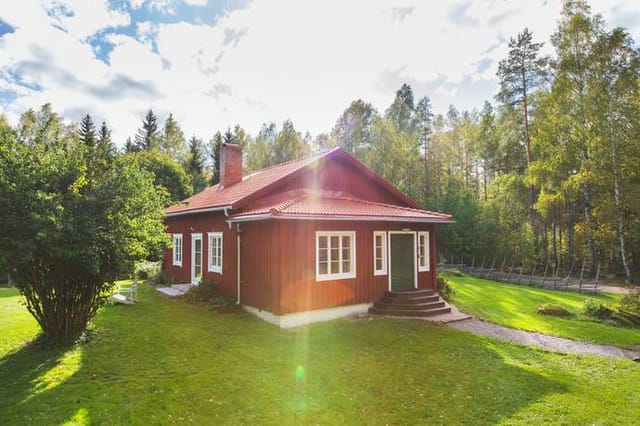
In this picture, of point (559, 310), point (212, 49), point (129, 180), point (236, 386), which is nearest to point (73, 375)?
point (236, 386)

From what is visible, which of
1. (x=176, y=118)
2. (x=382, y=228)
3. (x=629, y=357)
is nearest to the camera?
(x=629, y=357)

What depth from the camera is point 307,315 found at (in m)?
9.58

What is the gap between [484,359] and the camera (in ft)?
23.4

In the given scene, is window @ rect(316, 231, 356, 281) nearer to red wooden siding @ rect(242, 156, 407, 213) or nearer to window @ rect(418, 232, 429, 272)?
red wooden siding @ rect(242, 156, 407, 213)

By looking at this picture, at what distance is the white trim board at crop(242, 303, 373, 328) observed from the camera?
9.30 meters

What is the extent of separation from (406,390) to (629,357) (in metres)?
5.52

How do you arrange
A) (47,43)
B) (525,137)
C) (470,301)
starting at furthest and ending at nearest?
1. (525,137)
2. (470,301)
3. (47,43)

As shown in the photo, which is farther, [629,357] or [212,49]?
[212,49]

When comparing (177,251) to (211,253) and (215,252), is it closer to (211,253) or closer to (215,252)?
(211,253)

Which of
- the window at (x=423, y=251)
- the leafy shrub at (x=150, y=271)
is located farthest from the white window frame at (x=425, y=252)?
the leafy shrub at (x=150, y=271)

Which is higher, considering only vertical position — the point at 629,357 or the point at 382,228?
the point at 382,228

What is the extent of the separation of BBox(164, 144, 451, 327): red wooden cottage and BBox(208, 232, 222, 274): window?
0.11 ft

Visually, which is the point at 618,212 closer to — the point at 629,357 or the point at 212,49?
the point at 629,357

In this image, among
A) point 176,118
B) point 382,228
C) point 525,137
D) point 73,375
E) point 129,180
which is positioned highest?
point 176,118
